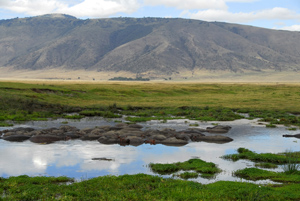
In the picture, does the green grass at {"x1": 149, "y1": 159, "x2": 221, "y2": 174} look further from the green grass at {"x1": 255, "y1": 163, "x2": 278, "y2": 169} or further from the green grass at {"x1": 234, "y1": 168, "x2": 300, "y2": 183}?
the green grass at {"x1": 255, "y1": 163, "x2": 278, "y2": 169}

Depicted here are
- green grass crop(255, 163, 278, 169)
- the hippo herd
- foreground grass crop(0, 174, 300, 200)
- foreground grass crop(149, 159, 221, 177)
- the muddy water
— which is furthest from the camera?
the hippo herd

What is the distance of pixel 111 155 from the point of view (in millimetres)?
22125

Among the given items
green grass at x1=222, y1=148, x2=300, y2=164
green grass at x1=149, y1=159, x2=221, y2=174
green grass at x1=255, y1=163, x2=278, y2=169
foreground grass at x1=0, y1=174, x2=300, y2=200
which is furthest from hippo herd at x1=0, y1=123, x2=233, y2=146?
foreground grass at x1=0, y1=174, x2=300, y2=200

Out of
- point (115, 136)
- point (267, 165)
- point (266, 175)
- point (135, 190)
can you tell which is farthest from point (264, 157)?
point (115, 136)

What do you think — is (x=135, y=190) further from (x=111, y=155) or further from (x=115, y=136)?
(x=115, y=136)

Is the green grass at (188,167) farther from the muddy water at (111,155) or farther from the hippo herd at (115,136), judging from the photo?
the hippo herd at (115,136)

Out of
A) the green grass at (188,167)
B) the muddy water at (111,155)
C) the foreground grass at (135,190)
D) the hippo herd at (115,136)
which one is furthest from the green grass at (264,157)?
the foreground grass at (135,190)

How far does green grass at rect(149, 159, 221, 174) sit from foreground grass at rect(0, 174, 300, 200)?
242 cm

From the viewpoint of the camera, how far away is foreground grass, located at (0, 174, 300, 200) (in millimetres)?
13586

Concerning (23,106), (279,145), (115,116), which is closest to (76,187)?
(279,145)

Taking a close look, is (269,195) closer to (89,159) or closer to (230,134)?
(89,159)

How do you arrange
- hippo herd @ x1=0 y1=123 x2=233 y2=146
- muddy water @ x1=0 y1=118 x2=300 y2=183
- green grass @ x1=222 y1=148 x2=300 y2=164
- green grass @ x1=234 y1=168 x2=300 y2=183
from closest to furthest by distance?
green grass @ x1=234 y1=168 x2=300 y2=183, muddy water @ x1=0 y1=118 x2=300 y2=183, green grass @ x1=222 y1=148 x2=300 y2=164, hippo herd @ x1=0 y1=123 x2=233 y2=146

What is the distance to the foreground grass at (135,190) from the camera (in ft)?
44.6

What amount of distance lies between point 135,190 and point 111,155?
7888 mm
